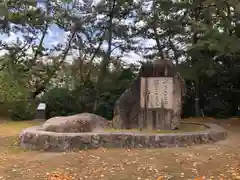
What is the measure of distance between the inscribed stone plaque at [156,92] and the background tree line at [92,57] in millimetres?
4440

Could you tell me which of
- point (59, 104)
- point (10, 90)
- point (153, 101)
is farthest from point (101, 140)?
point (10, 90)

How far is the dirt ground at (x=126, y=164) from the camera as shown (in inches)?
189

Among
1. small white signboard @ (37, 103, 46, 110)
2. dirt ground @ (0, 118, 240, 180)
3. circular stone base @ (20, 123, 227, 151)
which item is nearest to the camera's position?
dirt ground @ (0, 118, 240, 180)

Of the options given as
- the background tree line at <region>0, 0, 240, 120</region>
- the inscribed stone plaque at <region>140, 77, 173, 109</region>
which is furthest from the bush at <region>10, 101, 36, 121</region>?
the inscribed stone plaque at <region>140, 77, 173, 109</region>

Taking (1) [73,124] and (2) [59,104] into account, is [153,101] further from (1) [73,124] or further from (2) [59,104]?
(2) [59,104]

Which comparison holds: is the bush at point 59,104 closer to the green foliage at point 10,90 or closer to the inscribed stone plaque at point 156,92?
the green foliage at point 10,90

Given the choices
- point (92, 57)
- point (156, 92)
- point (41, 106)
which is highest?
point (92, 57)

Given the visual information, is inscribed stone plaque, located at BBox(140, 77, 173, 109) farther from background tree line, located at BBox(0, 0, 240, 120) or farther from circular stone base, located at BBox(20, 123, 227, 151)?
background tree line, located at BBox(0, 0, 240, 120)

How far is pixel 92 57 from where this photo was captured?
47.4 ft

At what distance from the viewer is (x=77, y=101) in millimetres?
13484

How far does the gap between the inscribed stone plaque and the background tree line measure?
14.6ft

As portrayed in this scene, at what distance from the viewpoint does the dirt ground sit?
4.81m

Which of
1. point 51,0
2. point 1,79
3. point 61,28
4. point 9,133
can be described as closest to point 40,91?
point 1,79

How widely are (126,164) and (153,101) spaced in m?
2.80
